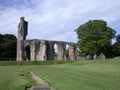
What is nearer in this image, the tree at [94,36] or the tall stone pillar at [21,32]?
the tree at [94,36]

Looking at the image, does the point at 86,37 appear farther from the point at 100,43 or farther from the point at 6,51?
the point at 6,51

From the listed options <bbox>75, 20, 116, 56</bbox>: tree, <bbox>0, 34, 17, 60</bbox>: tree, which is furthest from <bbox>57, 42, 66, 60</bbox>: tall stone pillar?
<bbox>0, 34, 17, 60</bbox>: tree

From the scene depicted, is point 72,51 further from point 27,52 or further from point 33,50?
point 27,52

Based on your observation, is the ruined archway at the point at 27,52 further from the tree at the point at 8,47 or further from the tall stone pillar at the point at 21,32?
the tree at the point at 8,47

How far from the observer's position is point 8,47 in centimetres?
9950

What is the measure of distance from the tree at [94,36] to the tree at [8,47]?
30.1 meters

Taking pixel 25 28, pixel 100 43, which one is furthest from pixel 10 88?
pixel 25 28

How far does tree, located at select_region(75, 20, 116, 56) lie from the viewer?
7462 centimetres

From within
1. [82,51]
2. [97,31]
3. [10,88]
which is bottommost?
[10,88]

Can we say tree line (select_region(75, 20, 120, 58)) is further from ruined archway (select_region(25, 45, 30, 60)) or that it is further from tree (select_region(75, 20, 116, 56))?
ruined archway (select_region(25, 45, 30, 60))

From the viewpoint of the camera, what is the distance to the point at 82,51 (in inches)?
3036

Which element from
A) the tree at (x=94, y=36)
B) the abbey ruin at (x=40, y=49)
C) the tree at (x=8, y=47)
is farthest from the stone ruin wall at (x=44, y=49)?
the tree at (x=94, y=36)

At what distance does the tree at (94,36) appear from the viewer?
2938 inches

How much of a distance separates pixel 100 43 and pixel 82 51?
5644mm
